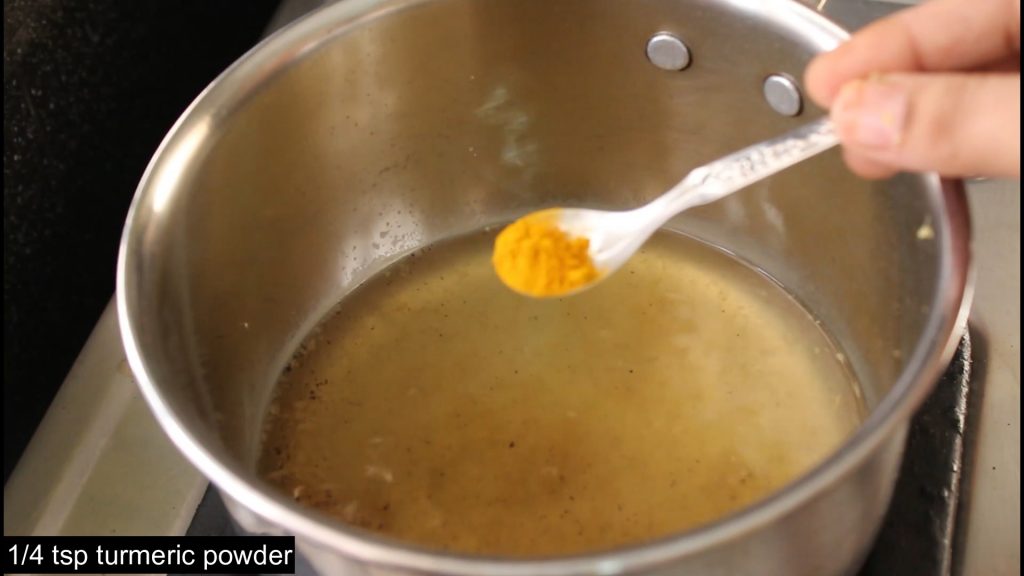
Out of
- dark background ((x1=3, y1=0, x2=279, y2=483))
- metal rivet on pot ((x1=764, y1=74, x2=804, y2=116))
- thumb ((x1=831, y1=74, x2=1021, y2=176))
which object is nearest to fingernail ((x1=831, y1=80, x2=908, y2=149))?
thumb ((x1=831, y1=74, x2=1021, y2=176))

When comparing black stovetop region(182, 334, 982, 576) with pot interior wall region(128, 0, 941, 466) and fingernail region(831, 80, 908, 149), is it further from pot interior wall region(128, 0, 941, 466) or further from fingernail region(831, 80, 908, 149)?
fingernail region(831, 80, 908, 149)

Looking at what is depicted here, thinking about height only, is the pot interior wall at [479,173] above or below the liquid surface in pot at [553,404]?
above

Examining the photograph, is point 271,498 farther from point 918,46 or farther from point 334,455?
point 918,46

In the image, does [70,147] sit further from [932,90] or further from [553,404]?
[932,90]

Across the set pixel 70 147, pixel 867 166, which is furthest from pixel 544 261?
pixel 70 147

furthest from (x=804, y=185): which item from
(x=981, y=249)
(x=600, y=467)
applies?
(x=600, y=467)

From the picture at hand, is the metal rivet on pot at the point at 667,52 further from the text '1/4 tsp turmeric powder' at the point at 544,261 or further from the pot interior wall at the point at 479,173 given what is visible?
the text '1/4 tsp turmeric powder' at the point at 544,261

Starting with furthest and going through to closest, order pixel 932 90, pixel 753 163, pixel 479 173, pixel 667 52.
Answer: pixel 479 173
pixel 667 52
pixel 753 163
pixel 932 90

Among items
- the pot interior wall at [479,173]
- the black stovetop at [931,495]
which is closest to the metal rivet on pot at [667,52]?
the pot interior wall at [479,173]
